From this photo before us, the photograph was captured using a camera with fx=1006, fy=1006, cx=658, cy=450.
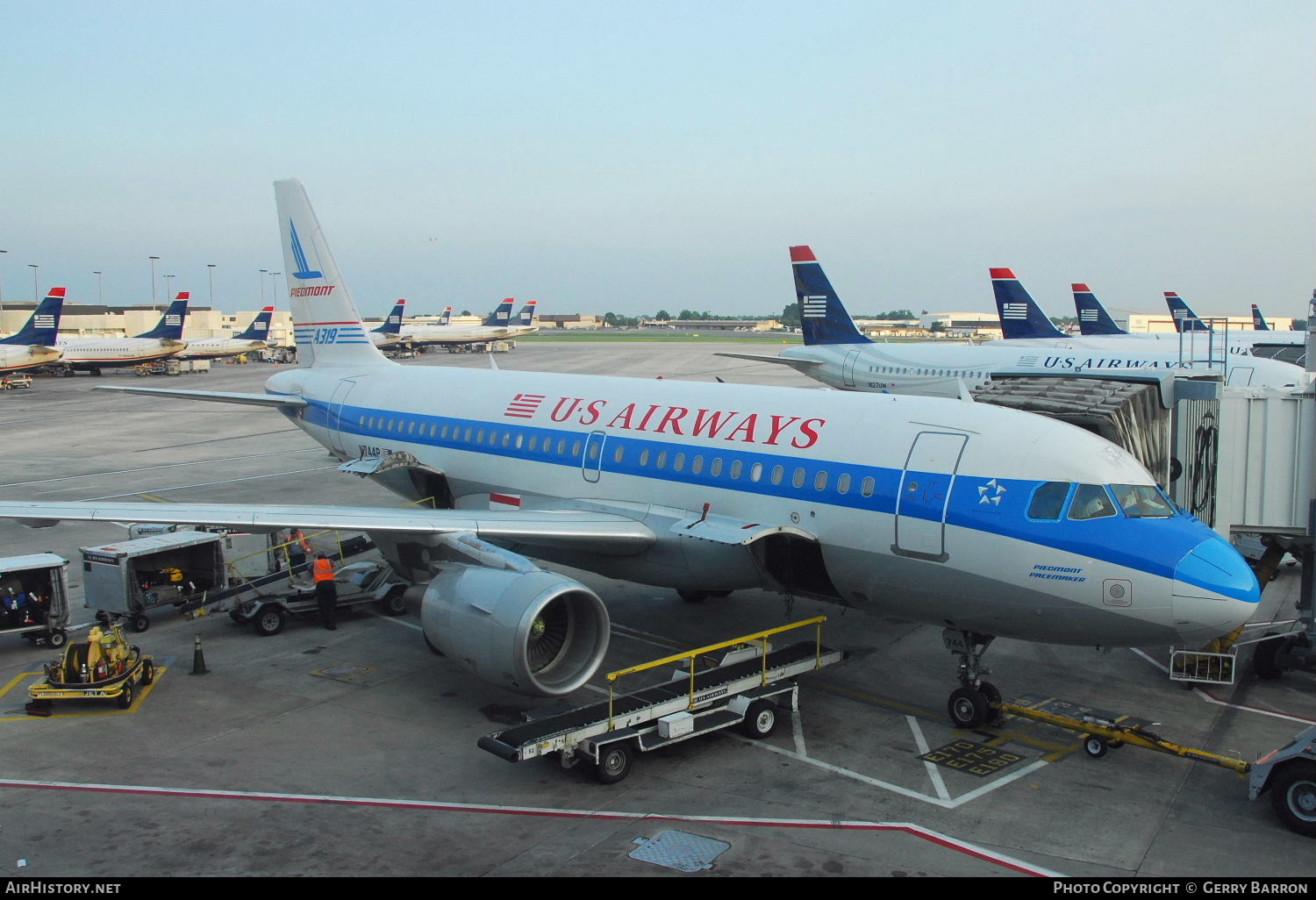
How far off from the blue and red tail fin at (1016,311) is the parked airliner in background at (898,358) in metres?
4.73

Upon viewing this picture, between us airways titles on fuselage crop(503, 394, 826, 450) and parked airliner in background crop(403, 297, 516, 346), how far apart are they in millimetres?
98087

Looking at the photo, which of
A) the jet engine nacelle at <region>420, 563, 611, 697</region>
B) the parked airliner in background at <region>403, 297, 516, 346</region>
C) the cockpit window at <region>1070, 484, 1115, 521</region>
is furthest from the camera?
the parked airliner in background at <region>403, 297, 516, 346</region>

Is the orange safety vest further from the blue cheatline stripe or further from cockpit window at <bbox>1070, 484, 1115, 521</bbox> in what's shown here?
cockpit window at <bbox>1070, 484, 1115, 521</bbox>

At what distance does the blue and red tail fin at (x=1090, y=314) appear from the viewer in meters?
60.2

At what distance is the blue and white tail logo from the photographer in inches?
1078

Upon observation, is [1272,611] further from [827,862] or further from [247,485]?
[247,485]

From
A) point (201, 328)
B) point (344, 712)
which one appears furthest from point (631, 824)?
point (201, 328)

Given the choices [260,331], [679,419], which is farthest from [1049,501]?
[260,331]

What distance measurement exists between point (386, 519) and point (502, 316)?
11299cm

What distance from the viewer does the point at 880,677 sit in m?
16.8

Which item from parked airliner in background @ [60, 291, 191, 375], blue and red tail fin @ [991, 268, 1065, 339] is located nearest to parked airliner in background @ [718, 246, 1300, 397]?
blue and red tail fin @ [991, 268, 1065, 339]

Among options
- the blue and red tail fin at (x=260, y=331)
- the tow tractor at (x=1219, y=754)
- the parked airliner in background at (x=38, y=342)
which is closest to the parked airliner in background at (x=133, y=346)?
the parked airliner in background at (x=38, y=342)

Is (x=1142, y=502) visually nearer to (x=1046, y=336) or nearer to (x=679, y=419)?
(x=679, y=419)

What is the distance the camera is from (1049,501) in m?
13.4
